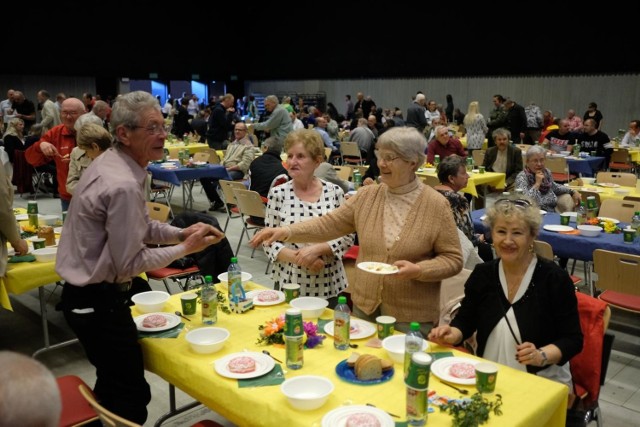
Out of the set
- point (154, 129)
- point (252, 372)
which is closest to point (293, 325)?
point (252, 372)

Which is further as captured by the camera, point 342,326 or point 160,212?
point 160,212

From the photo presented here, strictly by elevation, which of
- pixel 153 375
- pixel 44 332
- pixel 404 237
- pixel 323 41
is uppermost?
pixel 323 41

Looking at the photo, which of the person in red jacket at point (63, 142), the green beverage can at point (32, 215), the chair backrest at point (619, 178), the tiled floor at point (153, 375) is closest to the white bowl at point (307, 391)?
the tiled floor at point (153, 375)

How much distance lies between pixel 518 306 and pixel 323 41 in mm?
18814

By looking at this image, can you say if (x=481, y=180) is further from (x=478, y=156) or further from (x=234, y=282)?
(x=234, y=282)

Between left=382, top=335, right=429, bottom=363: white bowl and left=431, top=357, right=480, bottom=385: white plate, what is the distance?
0.41 ft

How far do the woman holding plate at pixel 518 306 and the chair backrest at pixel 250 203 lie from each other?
364 centimetres

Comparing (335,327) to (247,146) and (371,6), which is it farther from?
(371,6)

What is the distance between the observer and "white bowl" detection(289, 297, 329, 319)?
2.79 meters

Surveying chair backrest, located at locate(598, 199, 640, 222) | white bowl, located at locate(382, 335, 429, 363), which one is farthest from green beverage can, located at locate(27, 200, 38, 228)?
chair backrest, located at locate(598, 199, 640, 222)

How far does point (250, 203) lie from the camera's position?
6.18 meters

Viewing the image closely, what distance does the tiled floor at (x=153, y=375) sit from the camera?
3467 millimetres

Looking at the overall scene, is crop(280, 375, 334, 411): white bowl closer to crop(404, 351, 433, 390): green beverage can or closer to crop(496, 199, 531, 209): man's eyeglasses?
crop(404, 351, 433, 390): green beverage can

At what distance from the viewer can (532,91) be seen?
16.7 meters
